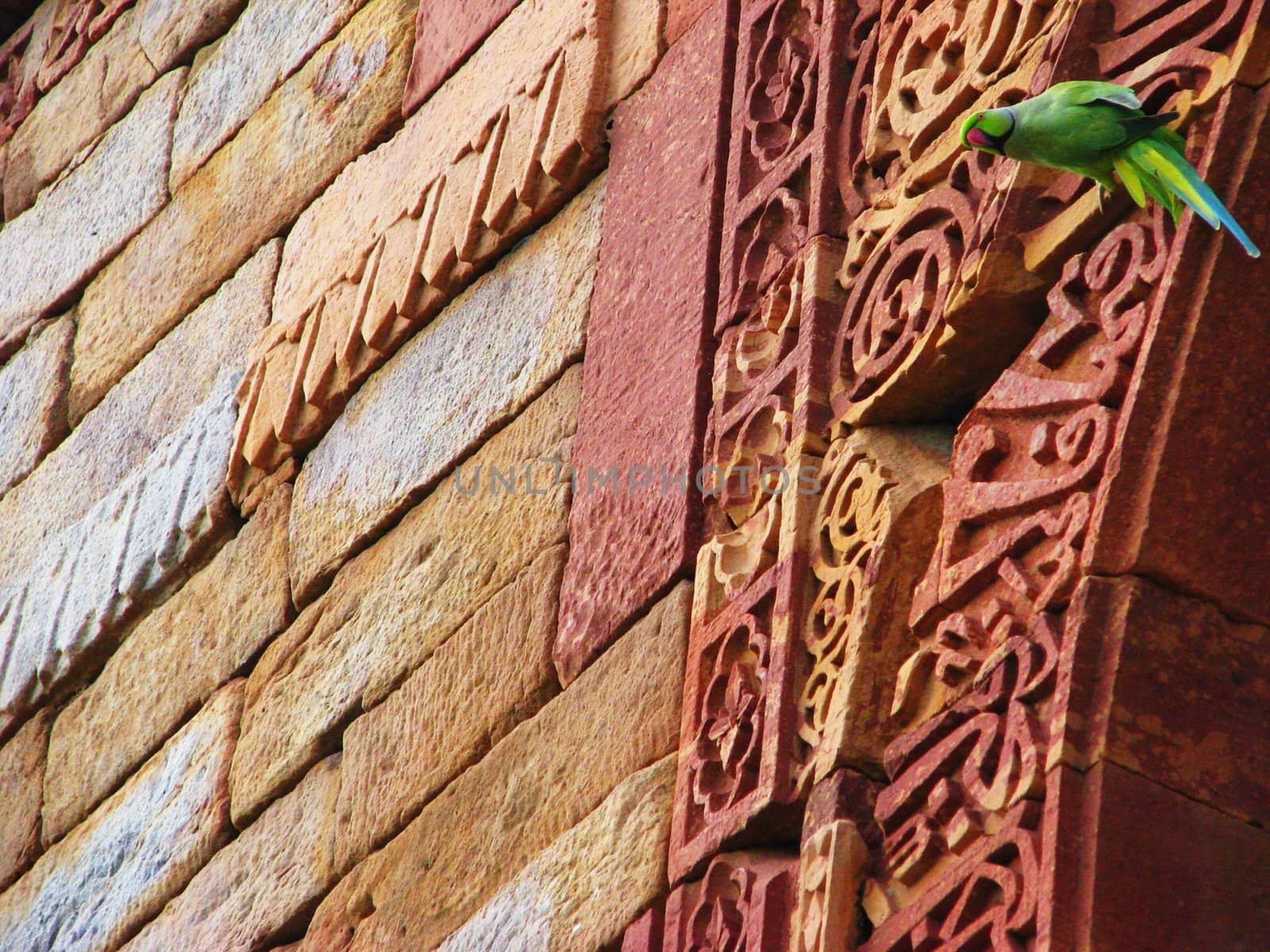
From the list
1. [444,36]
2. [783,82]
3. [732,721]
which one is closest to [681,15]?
[783,82]

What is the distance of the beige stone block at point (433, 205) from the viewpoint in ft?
13.7

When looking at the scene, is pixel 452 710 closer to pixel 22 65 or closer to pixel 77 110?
pixel 77 110

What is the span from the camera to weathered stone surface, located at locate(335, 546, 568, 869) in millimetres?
3619

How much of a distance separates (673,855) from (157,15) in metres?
3.77

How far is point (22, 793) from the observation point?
5.07 m

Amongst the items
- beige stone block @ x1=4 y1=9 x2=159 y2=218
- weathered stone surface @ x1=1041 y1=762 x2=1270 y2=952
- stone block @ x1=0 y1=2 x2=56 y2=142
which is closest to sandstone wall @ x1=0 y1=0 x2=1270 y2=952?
weathered stone surface @ x1=1041 y1=762 x2=1270 y2=952

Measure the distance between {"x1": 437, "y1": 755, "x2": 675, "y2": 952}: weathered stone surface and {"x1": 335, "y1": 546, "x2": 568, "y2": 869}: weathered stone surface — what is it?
0.32 meters

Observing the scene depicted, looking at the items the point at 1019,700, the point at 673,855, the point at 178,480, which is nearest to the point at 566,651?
the point at 673,855

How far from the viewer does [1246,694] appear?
2.50 metres

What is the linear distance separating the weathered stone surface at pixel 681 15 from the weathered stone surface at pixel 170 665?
1.22 m

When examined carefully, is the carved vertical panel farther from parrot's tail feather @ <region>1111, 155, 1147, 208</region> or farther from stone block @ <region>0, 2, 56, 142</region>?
stone block @ <region>0, 2, 56, 142</region>

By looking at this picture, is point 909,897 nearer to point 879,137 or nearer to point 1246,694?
point 1246,694

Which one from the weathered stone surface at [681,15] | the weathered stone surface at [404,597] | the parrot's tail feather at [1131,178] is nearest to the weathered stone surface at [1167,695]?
the parrot's tail feather at [1131,178]

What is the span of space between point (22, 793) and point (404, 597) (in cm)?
146
